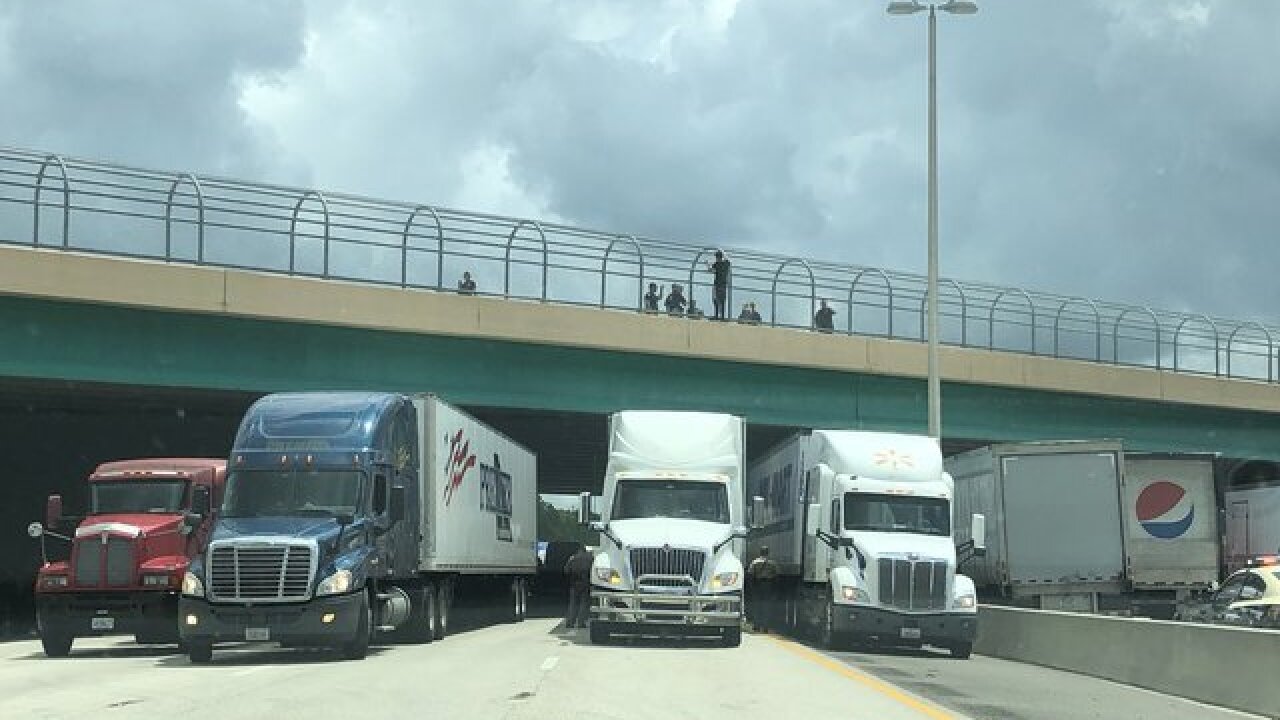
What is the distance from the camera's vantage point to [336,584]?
1952cm

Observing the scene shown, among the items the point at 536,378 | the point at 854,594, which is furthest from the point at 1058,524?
the point at 536,378

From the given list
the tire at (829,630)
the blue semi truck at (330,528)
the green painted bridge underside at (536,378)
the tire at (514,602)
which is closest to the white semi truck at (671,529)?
the tire at (829,630)

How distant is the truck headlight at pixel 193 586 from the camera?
19469 millimetres

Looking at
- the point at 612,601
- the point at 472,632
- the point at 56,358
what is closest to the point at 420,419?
the point at 612,601

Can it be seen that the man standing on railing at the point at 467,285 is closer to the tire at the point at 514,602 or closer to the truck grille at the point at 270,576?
the tire at the point at 514,602

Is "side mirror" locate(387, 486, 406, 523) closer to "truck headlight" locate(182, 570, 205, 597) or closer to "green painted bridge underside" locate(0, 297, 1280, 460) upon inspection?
"truck headlight" locate(182, 570, 205, 597)

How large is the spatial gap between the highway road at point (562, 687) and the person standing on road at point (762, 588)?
30.0 ft

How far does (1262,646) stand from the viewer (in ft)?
48.5

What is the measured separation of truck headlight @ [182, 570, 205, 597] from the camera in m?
19.5

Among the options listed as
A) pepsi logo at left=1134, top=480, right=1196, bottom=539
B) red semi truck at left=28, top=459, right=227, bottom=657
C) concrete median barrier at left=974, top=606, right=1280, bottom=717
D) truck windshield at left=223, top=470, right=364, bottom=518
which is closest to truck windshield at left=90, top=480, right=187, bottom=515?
red semi truck at left=28, top=459, right=227, bottom=657

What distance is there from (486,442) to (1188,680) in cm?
1635

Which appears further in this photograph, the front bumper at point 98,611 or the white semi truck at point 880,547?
the white semi truck at point 880,547

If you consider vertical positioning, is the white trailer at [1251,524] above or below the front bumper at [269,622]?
above

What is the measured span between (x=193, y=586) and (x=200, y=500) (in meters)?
4.24
